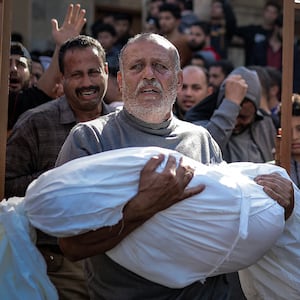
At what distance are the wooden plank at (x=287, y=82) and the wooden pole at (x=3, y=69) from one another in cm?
123

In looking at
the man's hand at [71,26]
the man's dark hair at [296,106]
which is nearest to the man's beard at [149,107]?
the man's dark hair at [296,106]

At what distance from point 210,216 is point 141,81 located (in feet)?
2.42

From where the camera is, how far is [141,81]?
3189 mm

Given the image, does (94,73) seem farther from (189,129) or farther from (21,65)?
(189,129)

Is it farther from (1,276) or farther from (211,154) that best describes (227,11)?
(1,276)

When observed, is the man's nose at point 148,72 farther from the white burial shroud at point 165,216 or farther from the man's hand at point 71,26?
the man's hand at point 71,26

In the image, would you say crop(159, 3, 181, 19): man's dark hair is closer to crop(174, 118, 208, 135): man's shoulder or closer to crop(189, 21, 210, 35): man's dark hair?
crop(189, 21, 210, 35): man's dark hair

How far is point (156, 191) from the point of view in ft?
8.80

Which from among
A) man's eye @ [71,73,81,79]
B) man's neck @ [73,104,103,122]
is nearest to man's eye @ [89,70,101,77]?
man's eye @ [71,73,81,79]

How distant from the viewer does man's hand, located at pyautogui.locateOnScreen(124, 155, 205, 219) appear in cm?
267

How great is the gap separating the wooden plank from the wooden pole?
1232 millimetres

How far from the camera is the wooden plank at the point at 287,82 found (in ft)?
11.3

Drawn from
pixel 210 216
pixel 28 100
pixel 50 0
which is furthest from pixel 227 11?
pixel 210 216

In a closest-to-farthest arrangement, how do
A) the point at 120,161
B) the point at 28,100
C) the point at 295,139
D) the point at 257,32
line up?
the point at 120,161
the point at 295,139
the point at 28,100
the point at 257,32
